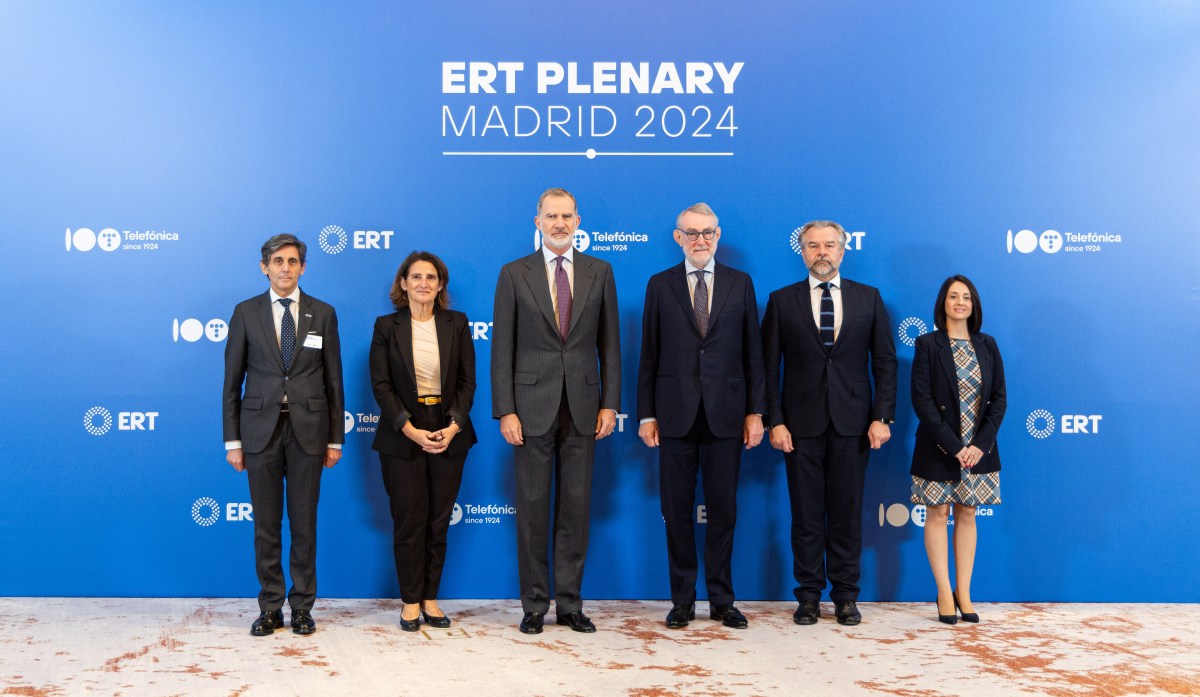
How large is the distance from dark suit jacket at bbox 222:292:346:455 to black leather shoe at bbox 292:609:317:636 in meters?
0.69

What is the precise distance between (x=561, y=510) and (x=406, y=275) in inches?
49.3

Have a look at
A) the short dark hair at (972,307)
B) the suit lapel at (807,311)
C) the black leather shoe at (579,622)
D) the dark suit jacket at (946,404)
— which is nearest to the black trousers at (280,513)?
the black leather shoe at (579,622)

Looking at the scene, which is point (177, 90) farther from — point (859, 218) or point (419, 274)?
point (859, 218)

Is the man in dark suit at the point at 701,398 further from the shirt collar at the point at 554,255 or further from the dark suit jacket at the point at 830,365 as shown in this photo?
the shirt collar at the point at 554,255

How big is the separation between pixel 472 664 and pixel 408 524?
2.50ft

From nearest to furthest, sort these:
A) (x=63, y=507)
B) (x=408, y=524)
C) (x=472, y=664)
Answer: (x=472, y=664) → (x=408, y=524) → (x=63, y=507)

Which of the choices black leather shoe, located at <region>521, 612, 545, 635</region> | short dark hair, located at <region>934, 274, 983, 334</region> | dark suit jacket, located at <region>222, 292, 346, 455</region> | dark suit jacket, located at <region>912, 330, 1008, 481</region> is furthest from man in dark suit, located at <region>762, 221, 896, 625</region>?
dark suit jacket, located at <region>222, 292, 346, 455</region>

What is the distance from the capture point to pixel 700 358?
4066mm

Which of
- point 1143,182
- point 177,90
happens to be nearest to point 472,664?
point 177,90

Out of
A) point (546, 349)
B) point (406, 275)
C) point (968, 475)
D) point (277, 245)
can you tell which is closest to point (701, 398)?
point (546, 349)

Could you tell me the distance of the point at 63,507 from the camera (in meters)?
4.57

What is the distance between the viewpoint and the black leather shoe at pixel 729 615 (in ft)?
13.3

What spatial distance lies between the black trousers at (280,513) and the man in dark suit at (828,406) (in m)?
2.11

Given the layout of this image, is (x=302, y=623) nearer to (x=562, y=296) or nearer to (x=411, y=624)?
(x=411, y=624)
